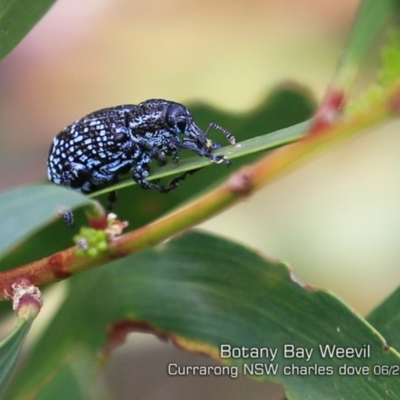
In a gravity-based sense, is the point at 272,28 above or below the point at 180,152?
above

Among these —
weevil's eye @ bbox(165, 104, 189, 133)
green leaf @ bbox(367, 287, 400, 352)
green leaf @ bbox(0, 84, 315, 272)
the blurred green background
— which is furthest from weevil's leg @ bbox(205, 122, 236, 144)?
the blurred green background

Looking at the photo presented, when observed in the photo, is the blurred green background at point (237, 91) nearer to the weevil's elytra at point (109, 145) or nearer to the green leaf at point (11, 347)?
the weevil's elytra at point (109, 145)

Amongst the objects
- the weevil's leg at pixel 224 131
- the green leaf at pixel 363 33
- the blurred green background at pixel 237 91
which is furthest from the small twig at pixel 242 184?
the blurred green background at pixel 237 91

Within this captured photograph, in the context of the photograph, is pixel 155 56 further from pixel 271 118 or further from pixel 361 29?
pixel 361 29

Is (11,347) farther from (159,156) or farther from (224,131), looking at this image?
(159,156)

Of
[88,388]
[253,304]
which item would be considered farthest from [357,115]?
[88,388]

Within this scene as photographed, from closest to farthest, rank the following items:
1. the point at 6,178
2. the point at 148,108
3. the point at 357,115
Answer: the point at 357,115
the point at 148,108
the point at 6,178
